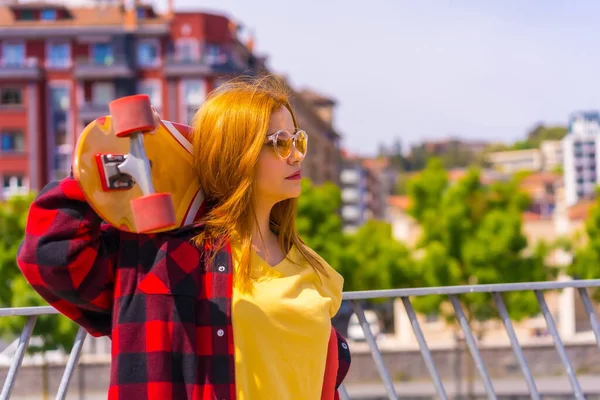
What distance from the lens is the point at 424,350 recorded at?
3824 mm

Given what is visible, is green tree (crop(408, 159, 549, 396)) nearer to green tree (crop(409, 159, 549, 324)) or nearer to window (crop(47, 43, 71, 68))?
green tree (crop(409, 159, 549, 324))

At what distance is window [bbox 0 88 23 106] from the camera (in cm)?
4509

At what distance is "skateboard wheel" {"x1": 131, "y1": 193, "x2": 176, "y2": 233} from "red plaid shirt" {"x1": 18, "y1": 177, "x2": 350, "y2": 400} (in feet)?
0.55

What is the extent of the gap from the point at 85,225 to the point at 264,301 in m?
0.46

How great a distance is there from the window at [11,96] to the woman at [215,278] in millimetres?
44389

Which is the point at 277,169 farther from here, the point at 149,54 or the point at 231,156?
the point at 149,54

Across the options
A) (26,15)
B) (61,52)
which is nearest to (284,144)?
(61,52)

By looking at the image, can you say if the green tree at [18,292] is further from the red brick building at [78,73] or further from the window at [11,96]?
the window at [11,96]

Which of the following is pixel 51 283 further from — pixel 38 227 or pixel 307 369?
pixel 307 369

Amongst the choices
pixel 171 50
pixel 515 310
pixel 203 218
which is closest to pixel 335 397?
pixel 203 218

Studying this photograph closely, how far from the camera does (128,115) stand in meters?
2.23

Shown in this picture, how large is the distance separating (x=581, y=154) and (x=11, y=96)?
91.4 m

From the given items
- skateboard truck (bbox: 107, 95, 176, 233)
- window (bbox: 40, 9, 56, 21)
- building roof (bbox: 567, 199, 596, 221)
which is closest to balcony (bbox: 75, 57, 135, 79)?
window (bbox: 40, 9, 56, 21)

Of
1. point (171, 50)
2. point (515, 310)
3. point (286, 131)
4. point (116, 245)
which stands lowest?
point (515, 310)
